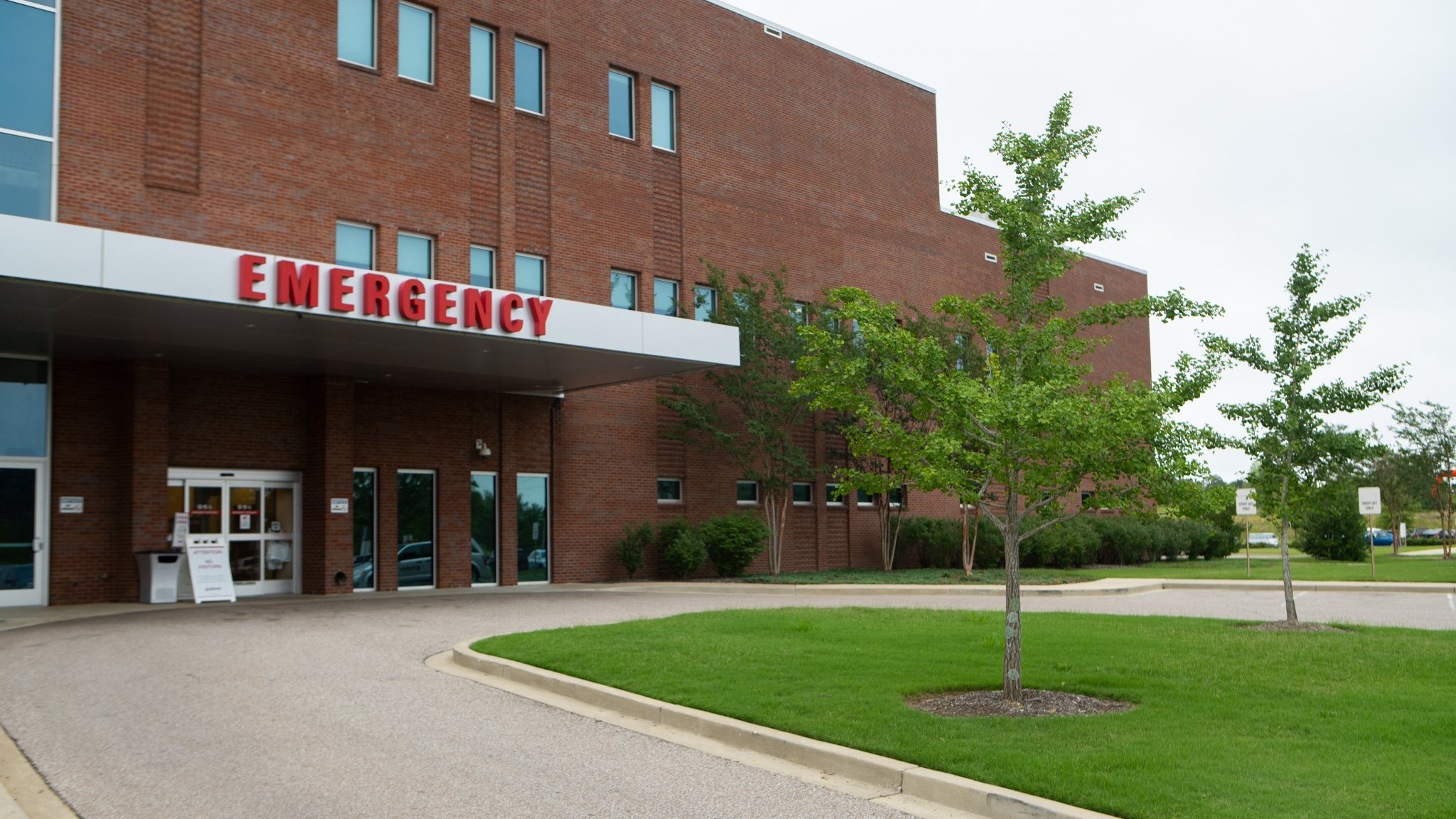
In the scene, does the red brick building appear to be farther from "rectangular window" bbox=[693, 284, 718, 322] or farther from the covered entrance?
"rectangular window" bbox=[693, 284, 718, 322]

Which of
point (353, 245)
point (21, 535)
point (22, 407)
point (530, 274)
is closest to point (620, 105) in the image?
point (530, 274)

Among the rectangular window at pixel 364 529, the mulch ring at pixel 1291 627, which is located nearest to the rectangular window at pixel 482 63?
the rectangular window at pixel 364 529

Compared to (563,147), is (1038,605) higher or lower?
lower

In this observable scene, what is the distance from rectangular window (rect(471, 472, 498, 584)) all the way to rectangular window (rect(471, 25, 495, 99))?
27.1ft

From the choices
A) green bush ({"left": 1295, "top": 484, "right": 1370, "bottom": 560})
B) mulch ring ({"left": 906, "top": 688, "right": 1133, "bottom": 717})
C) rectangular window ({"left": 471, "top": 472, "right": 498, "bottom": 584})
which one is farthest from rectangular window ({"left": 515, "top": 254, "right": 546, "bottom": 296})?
green bush ({"left": 1295, "top": 484, "right": 1370, "bottom": 560})

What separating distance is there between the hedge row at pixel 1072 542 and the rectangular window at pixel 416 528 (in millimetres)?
13803

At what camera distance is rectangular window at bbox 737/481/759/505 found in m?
30.3

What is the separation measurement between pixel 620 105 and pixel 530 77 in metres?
2.61

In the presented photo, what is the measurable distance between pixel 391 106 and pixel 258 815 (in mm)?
19327

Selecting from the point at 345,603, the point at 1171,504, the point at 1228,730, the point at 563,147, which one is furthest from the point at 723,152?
the point at 1228,730

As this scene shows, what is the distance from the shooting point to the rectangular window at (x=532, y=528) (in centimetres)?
2581

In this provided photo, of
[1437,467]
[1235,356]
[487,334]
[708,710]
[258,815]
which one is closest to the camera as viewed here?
[258,815]

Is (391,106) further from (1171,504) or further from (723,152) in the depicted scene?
(1171,504)

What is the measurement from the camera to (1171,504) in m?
9.61
